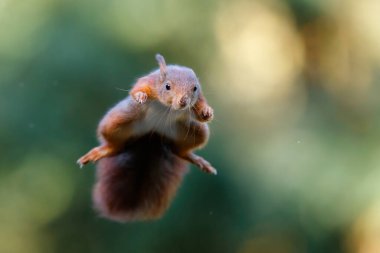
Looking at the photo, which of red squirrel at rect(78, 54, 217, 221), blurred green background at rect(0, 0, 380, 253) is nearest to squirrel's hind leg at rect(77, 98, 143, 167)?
red squirrel at rect(78, 54, 217, 221)

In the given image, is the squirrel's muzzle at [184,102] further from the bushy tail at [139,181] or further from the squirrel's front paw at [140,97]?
the bushy tail at [139,181]

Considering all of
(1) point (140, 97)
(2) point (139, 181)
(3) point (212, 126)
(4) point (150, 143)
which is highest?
(1) point (140, 97)

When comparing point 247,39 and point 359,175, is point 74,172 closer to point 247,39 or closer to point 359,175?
point 247,39

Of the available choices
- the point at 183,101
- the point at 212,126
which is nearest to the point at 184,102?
the point at 183,101

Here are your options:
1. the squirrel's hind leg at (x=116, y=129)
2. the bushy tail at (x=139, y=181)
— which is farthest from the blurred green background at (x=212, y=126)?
the squirrel's hind leg at (x=116, y=129)

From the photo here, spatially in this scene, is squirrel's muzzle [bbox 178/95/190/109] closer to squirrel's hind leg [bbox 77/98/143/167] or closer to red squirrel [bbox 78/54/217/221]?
red squirrel [bbox 78/54/217/221]

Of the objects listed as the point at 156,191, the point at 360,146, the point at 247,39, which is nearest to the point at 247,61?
the point at 247,39

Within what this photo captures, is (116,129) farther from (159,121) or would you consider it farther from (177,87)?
(177,87)
